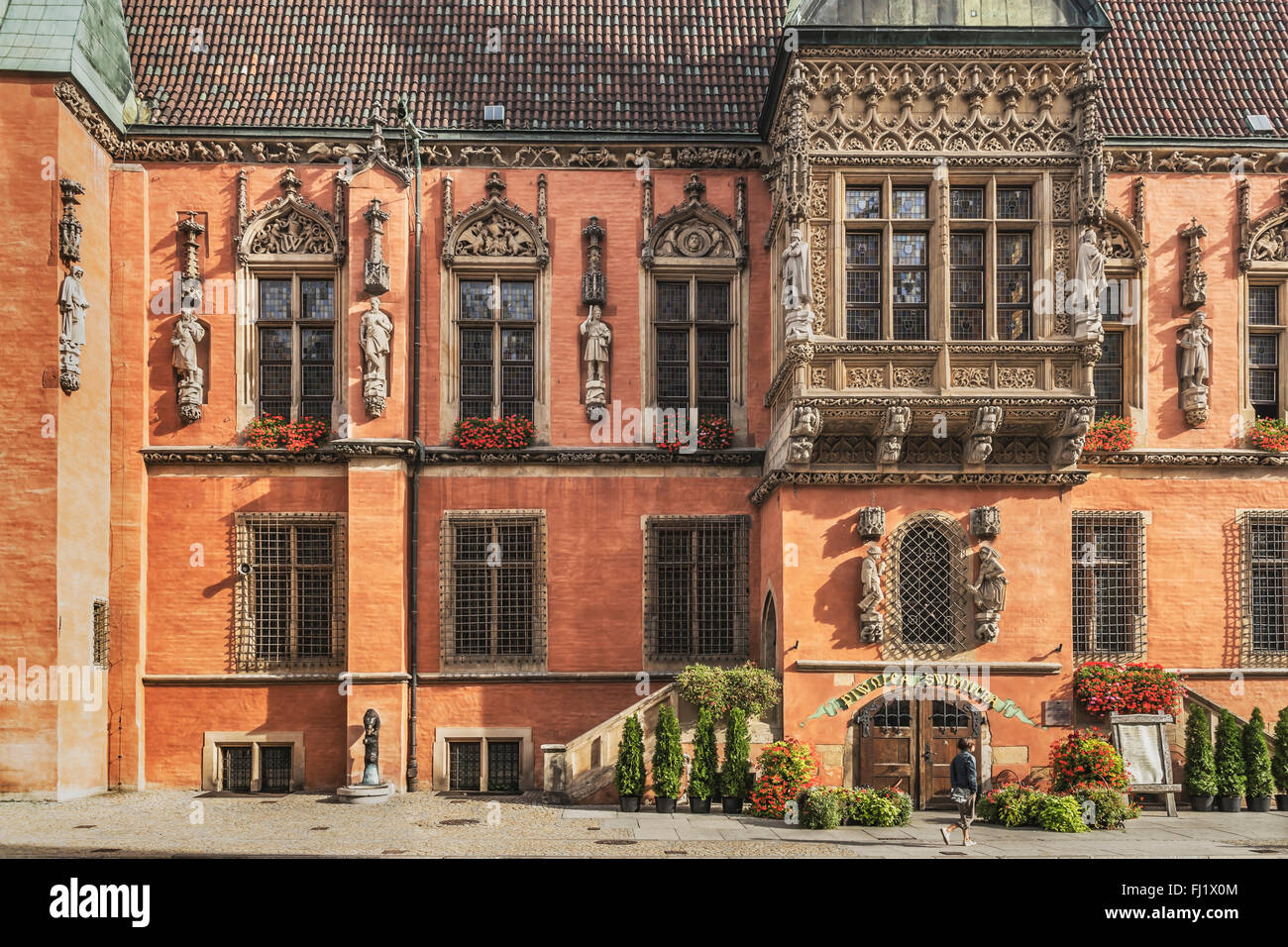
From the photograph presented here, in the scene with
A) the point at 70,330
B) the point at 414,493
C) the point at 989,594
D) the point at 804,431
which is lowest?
the point at 989,594

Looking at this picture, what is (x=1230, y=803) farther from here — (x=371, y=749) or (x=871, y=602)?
(x=371, y=749)

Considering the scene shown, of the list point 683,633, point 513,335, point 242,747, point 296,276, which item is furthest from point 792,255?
point 242,747

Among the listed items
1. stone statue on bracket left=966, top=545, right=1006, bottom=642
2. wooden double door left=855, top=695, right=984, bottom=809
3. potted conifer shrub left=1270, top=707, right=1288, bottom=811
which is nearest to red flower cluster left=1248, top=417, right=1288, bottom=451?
potted conifer shrub left=1270, top=707, right=1288, bottom=811

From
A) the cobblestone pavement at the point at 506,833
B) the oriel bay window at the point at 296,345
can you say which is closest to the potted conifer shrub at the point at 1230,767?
the cobblestone pavement at the point at 506,833

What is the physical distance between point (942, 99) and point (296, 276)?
12.1 meters

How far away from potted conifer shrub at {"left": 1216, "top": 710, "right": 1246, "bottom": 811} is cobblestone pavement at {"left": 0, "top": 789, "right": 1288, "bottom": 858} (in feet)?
1.16

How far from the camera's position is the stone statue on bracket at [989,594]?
62.7 feet

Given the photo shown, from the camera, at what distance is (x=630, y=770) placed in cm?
1875

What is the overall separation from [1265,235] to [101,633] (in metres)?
22.7

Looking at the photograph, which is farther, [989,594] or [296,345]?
[296,345]

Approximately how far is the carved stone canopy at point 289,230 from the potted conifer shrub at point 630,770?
1029 cm

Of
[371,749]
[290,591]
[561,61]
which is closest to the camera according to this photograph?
[371,749]

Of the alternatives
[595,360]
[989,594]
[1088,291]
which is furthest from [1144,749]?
[595,360]

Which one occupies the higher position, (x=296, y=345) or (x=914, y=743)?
(x=296, y=345)
